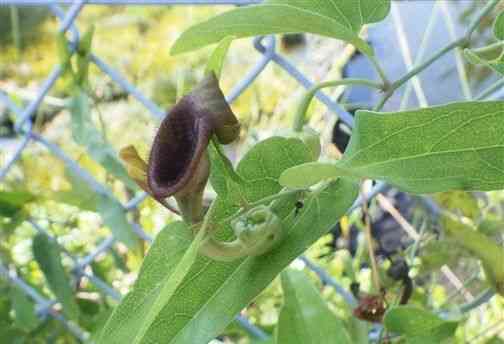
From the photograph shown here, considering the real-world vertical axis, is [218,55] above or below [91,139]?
above

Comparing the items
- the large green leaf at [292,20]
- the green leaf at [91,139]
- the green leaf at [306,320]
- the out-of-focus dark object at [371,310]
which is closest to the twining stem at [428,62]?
the large green leaf at [292,20]

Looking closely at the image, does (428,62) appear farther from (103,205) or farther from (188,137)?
(103,205)

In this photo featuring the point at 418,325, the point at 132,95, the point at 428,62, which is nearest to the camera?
the point at 428,62

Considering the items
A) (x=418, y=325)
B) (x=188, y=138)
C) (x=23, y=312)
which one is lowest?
(x=23, y=312)

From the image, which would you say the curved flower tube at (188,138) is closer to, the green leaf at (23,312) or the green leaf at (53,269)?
the green leaf at (53,269)

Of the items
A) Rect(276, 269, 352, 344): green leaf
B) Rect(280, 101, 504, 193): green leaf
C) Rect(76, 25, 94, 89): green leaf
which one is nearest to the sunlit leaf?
Rect(76, 25, 94, 89): green leaf

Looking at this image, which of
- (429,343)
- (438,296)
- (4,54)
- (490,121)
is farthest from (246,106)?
(4,54)

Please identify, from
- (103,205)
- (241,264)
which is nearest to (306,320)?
(241,264)
